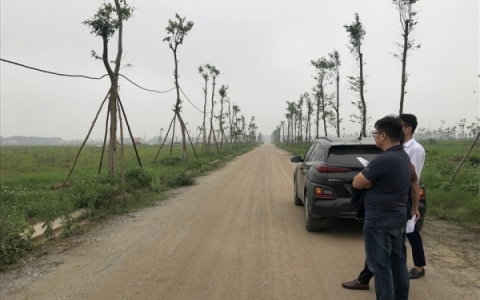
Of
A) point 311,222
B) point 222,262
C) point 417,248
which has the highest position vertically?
point 417,248

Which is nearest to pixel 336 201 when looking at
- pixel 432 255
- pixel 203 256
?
pixel 432 255

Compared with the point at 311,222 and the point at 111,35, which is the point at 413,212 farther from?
the point at 111,35

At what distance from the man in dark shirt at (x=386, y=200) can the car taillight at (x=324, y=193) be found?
2.59 m

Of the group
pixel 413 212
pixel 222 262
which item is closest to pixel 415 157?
pixel 413 212

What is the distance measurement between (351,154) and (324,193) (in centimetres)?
78

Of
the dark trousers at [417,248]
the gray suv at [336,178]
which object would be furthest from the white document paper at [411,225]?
the gray suv at [336,178]

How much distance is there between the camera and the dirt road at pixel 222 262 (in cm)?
385

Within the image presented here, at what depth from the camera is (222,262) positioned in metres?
4.73

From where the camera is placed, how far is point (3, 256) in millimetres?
4770

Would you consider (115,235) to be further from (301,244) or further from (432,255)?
(432,255)

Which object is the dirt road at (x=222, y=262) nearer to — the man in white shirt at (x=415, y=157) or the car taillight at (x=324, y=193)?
the man in white shirt at (x=415, y=157)

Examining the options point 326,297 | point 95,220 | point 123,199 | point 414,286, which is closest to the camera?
point 326,297

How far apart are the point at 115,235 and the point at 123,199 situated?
2718 mm

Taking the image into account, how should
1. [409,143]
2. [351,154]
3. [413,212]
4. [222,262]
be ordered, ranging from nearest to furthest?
[413,212] → [409,143] → [222,262] → [351,154]
